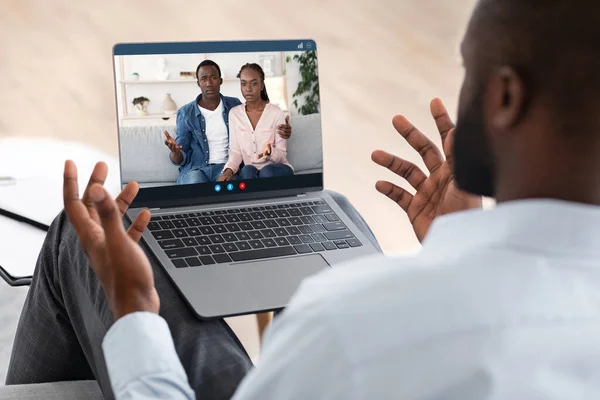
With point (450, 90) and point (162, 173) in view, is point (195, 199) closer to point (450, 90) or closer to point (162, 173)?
point (162, 173)

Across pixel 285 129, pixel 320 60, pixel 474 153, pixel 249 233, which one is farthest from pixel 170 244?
pixel 320 60

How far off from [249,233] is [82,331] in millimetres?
294

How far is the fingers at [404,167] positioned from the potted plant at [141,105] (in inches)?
16.5

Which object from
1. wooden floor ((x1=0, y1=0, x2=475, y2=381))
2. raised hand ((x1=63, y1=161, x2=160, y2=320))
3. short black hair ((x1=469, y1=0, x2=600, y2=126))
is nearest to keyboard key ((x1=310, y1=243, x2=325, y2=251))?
raised hand ((x1=63, y1=161, x2=160, y2=320))

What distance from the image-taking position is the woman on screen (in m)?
1.35

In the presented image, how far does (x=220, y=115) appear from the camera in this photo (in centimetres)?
136

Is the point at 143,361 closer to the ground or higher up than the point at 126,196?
closer to the ground

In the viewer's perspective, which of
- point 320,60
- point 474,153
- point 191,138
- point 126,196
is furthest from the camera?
point 320,60

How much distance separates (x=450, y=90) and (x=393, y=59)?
30 centimetres

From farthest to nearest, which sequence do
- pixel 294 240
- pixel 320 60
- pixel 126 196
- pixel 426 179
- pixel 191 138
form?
pixel 320 60 → pixel 191 138 → pixel 294 240 → pixel 426 179 → pixel 126 196

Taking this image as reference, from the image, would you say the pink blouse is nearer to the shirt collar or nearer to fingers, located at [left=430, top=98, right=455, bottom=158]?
fingers, located at [left=430, top=98, right=455, bottom=158]

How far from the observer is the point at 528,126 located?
0.54 m

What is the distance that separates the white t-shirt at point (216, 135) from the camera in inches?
52.5

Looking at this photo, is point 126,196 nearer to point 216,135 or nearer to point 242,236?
point 242,236
